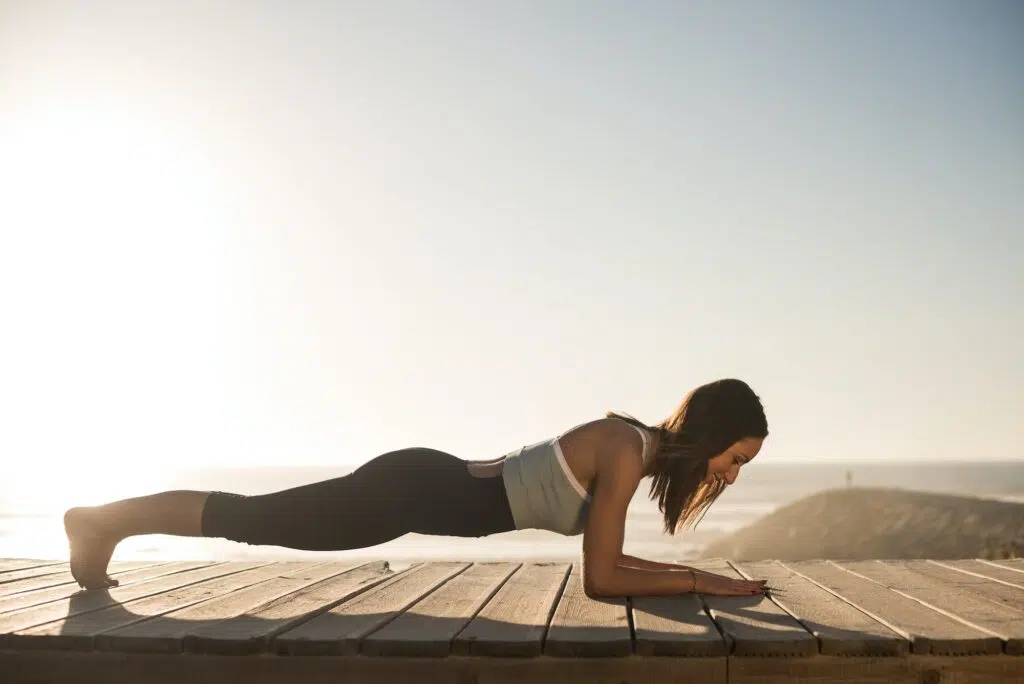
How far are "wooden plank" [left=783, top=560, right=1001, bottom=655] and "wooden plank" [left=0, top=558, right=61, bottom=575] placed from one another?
4280 millimetres

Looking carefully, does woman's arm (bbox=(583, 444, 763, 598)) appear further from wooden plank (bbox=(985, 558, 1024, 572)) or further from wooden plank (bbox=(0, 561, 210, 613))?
wooden plank (bbox=(0, 561, 210, 613))

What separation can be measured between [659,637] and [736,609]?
0.75 metres

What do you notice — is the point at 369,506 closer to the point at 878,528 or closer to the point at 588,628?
the point at 588,628

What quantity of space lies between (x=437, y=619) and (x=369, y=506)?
3.25 ft

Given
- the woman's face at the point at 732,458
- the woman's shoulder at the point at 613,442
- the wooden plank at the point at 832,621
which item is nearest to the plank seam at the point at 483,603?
the woman's shoulder at the point at 613,442

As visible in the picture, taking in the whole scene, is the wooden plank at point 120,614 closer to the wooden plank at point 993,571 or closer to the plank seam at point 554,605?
the plank seam at point 554,605

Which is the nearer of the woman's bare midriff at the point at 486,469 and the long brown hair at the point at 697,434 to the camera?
the long brown hair at the point at 697,434

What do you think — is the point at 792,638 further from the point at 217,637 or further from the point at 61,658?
the point at 61,658

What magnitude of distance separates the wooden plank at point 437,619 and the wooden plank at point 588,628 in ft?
1.13

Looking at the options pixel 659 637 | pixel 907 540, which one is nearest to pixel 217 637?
pixel 659 637

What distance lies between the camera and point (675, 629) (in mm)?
3305

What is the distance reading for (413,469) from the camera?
445 centimetres

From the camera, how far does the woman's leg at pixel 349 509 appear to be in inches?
174

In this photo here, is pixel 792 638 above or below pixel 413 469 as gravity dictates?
below
